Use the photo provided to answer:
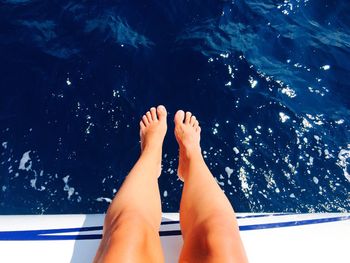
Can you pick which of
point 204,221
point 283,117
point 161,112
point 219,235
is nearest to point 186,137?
point 161,112

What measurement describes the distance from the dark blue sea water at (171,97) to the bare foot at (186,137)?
0.44 feet

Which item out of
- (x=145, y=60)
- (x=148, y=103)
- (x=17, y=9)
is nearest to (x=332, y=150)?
(x=148, y=103)

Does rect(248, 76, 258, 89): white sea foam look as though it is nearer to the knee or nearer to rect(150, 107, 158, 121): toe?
rect(150, 107, 158, 121): toe

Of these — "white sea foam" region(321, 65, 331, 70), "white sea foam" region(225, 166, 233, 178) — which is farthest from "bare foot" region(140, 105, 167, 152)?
"white sea foam" region(321, 65, 331, 70)

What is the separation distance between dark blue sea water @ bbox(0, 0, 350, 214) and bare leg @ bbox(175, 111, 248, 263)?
52 cm

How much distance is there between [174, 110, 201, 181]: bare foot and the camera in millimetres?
2798

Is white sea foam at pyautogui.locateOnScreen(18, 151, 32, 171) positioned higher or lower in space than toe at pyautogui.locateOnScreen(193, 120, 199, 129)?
lower

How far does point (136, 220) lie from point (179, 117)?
5.08ft

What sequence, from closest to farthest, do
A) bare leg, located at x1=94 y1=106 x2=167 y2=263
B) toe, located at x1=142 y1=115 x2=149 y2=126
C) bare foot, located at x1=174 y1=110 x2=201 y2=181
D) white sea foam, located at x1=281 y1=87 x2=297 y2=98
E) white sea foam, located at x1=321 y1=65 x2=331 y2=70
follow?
1. bare leg, located at x1=94 y1=106 x2=167 y2=263
2. bare foot, located at x1=174 y1=110 x2=201 y2=181
3. toe, located at x1=142 y1=115 x2=149 y2=126
4. white sea foam, located at x1=281 y1=87 x2=297 y2=98
5. white sea foam, located at x1=321 y1=65 x2=331 y2=70

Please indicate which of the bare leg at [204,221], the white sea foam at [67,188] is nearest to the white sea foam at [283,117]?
the bare leg at [204,221]

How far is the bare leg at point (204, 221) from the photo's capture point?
163cm

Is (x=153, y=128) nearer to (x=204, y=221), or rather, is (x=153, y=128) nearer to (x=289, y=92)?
(x=204, y=221)

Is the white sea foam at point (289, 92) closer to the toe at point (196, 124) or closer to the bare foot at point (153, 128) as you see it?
the toe at point (196, 124)

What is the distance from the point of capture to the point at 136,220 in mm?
1798
